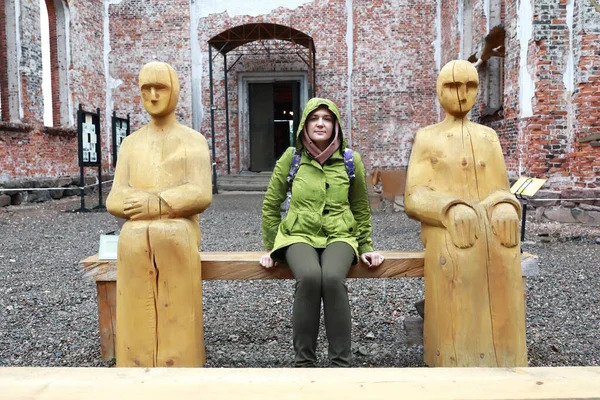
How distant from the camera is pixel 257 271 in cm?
272

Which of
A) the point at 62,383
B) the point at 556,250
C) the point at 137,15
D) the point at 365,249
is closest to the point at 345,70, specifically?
the point at 137,15

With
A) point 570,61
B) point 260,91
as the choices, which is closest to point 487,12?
point 570,61

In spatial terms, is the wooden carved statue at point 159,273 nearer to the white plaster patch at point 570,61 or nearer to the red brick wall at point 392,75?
the white plaster patch at point 570,61

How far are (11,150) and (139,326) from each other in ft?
27.6

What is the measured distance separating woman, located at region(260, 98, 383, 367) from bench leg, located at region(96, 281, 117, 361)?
0.93 meters

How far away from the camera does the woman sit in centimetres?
245

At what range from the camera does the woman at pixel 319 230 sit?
245cm

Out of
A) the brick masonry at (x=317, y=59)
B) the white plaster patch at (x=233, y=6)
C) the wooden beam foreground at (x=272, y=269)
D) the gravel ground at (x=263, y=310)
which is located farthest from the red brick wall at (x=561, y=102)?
the white plaster patch at (x=233, y=6)

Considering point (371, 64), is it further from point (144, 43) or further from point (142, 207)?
point (142, 207)

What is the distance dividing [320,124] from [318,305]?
0.94m

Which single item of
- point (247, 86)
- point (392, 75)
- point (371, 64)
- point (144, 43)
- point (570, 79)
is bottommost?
point (570, 79)

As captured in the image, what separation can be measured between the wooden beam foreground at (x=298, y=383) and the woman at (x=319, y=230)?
2.42 feet

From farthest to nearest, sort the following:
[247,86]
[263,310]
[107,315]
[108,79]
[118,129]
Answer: [247,86], [108,79], [118,129], [263,310], [107,315]

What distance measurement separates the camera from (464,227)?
2410 mm
